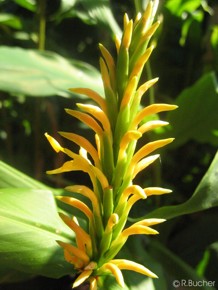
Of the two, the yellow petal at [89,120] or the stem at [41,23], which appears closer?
the yellow petal at [89,120]

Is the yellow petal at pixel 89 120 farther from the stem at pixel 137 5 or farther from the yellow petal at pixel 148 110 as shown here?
the stem at pixel 137 5

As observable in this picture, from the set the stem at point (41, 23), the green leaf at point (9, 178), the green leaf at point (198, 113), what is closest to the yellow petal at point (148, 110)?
the green leaf at point (9, 178)

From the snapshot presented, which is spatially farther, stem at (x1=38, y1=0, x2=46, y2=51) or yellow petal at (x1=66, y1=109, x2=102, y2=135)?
stem at (x1=38, y1=0, x2=46, y2=51)

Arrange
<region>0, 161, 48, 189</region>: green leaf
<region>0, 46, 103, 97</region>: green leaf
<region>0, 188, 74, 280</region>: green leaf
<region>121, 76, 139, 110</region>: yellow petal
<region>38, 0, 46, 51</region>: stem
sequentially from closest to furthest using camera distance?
<region>121, 76, 139, 110</region>: yellow petal < <region>0, 188, 74, 280</region>: green leaf < <region>0, 161, 48, 189</region>: green leaf < <region>0, 46, 103, 97</region>: green leaf < <region>38, 0, 46, 51</region>: stem

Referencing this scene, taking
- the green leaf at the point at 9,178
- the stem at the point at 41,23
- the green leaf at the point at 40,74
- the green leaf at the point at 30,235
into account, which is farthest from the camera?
the stem at the point at 41,23

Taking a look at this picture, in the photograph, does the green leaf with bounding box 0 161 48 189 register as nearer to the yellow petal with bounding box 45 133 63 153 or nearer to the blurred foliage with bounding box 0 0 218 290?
the blurred foliage with bounding box 0 0 218 290

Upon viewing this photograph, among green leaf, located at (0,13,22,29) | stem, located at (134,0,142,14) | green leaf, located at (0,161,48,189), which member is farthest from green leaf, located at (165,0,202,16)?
green leaf, located at (0,161,48,189)

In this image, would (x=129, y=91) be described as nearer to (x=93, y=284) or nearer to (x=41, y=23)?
(x=93, y=284)

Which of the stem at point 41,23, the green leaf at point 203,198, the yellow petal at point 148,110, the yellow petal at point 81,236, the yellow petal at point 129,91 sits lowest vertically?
the yellow petal at point 81,236

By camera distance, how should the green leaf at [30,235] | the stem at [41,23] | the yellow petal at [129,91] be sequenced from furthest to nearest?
1. the stem at [41,23]
2. the green leaf at [30,235]
3. the yellow petal at [129,91]
